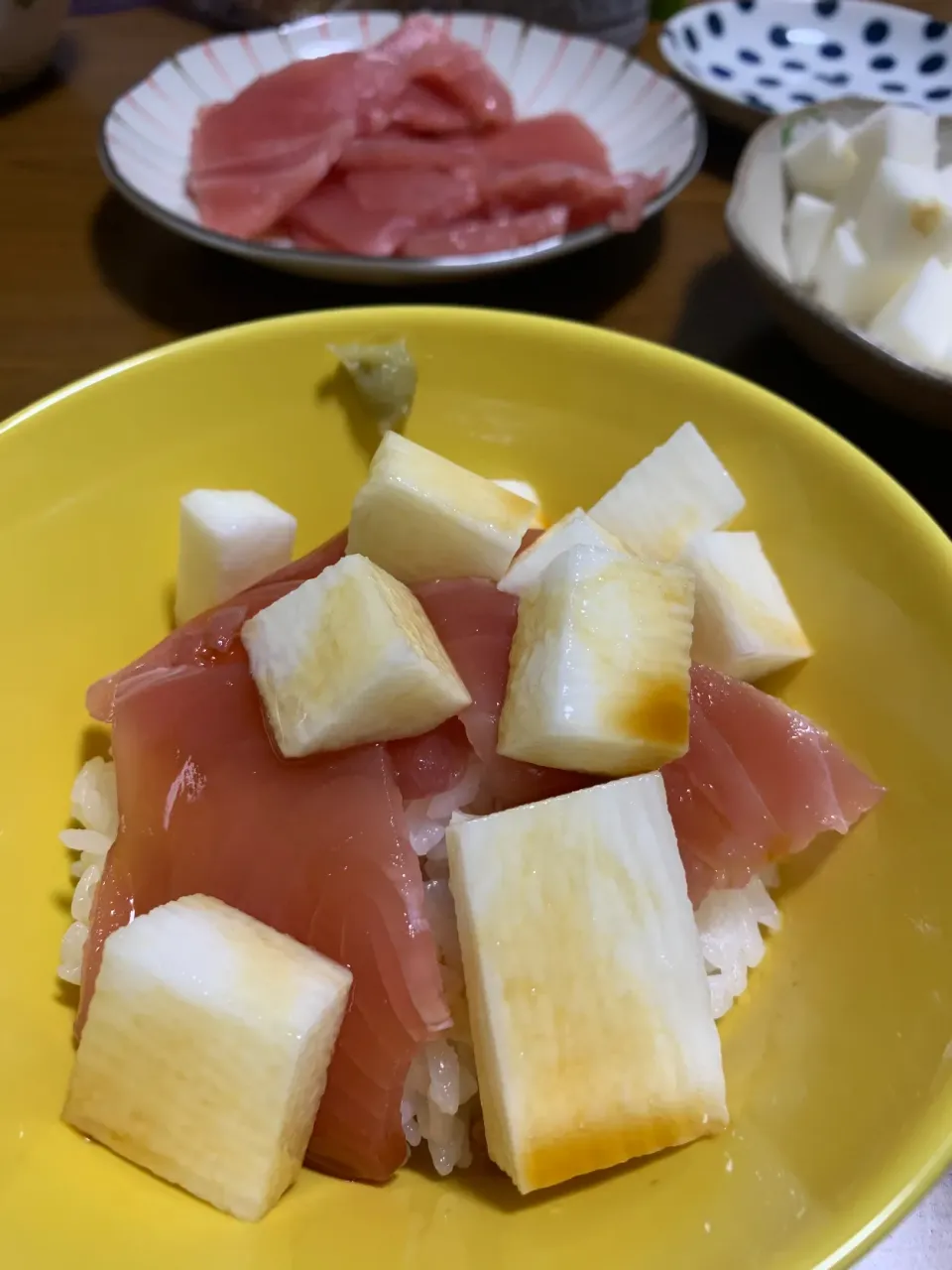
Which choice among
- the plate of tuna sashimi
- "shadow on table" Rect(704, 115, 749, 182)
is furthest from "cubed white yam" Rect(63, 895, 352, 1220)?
"shadow on table" Rect(704, 115, 749, 182)

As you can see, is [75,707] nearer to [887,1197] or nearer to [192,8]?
[887,1197]

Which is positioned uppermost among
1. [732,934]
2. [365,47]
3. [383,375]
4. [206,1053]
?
[365,47]

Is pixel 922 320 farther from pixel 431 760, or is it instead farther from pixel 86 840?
pixel 86 840

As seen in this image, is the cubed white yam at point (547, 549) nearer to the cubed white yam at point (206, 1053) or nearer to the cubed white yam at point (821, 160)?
the cubed white yam at point (206, 1053)

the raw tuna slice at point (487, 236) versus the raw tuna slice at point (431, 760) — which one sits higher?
the raw tuna slice at point (487, 236)

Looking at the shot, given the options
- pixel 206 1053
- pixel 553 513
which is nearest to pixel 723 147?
pixel 553 513

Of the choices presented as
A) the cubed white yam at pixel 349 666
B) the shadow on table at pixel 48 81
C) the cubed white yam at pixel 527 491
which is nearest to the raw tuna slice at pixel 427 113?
the shadow on table at pixel 48 81

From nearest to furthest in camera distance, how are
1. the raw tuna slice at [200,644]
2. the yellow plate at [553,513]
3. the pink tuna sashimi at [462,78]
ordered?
the yellow plate at [553,513] < the raw tuna slice at [200,644] < the pink tuna sashimi at [462,78]
